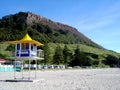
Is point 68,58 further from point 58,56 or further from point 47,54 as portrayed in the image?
point 47,54

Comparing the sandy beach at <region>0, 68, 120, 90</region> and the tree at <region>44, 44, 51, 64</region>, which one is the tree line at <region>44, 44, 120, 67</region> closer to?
the tree at <region>44, 44, 51, 64</region>

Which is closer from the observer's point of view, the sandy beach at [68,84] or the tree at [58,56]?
the sandy beach at [68,84]

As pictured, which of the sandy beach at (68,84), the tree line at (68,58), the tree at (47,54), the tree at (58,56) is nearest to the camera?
the sandy beach at (68,84)

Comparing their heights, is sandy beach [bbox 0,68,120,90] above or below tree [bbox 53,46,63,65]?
below

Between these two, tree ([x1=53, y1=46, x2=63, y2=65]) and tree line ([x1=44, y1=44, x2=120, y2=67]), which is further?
tree ([x1=53, y1=46, x2=63, y2=65])

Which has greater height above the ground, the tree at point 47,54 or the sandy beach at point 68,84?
the tree at point 47,54

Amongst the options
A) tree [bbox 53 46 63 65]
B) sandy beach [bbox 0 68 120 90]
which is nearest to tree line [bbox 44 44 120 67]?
tree [bbox 53 46 63 65]

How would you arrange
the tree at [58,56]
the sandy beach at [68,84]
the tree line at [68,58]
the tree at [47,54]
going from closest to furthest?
the sandy beach at [68,84] < the tree at [47,54] < the tree line at [68,58] < the tree at [58,56]

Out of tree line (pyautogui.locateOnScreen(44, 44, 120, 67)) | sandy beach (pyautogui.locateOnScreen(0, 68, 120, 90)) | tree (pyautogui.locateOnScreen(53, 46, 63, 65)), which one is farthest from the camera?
tree (pyautogui.locateOnScreen(53, 46, 63, 65))

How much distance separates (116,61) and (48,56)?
262 feet

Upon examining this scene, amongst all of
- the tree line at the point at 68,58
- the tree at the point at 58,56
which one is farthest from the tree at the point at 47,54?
the tree at the point at 58,56

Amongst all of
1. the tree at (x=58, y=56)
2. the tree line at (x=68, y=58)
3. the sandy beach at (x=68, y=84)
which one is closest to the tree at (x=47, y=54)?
the tree line at (x=68, y=58)

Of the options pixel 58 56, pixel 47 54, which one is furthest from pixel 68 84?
pixel 58 56

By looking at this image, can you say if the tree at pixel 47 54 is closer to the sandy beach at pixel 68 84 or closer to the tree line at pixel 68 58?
the tree line at pixel 68 58
